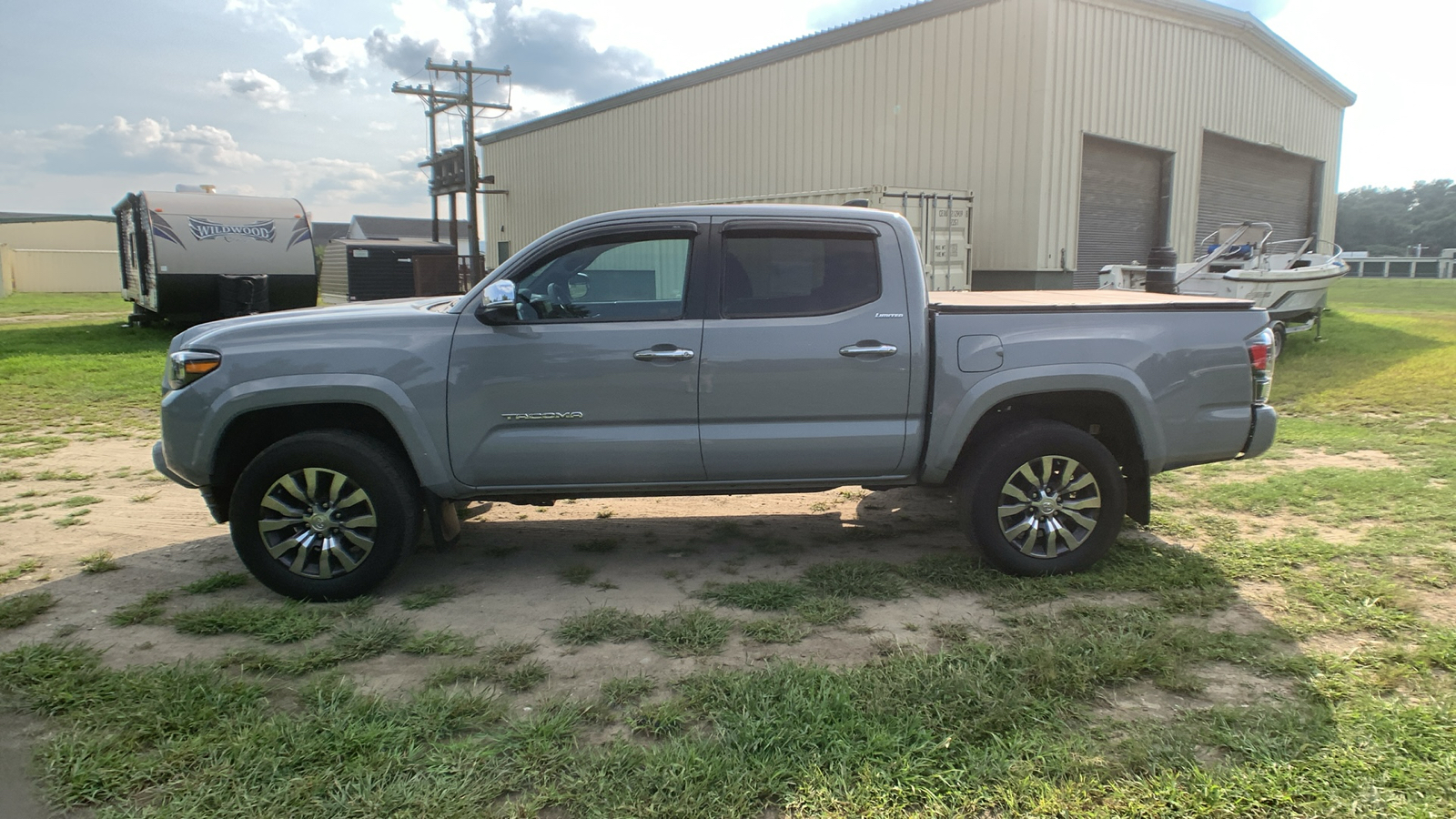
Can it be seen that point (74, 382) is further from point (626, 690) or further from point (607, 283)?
point (626, 690)

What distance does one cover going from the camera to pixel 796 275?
468 cm

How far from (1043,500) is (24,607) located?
16.5 ft

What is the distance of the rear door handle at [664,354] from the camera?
14.7ft

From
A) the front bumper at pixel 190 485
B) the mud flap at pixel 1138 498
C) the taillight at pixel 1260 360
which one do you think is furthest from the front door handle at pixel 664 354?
the taillight at pixel 1260 360

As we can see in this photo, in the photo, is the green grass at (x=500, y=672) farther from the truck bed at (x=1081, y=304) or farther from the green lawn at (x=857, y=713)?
the truck bed at (x=1081, y=304)

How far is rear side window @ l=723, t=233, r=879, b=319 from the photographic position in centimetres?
462

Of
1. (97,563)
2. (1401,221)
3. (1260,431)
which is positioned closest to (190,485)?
(97,563)

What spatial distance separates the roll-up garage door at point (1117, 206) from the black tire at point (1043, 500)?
36.9ft

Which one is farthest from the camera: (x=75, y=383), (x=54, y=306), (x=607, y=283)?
(x=54, y=306)

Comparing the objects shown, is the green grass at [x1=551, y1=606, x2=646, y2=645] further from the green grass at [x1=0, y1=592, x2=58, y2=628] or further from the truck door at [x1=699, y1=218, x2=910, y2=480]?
the green grass at [x1=0, y1=592, x2=58, y2=628]

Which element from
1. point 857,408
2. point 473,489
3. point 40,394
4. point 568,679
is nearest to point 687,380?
point 857,408

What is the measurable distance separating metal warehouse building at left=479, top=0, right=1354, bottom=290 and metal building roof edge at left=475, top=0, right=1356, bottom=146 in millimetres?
42

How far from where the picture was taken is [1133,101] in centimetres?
1527

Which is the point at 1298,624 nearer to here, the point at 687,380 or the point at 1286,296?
the point at 687,380
